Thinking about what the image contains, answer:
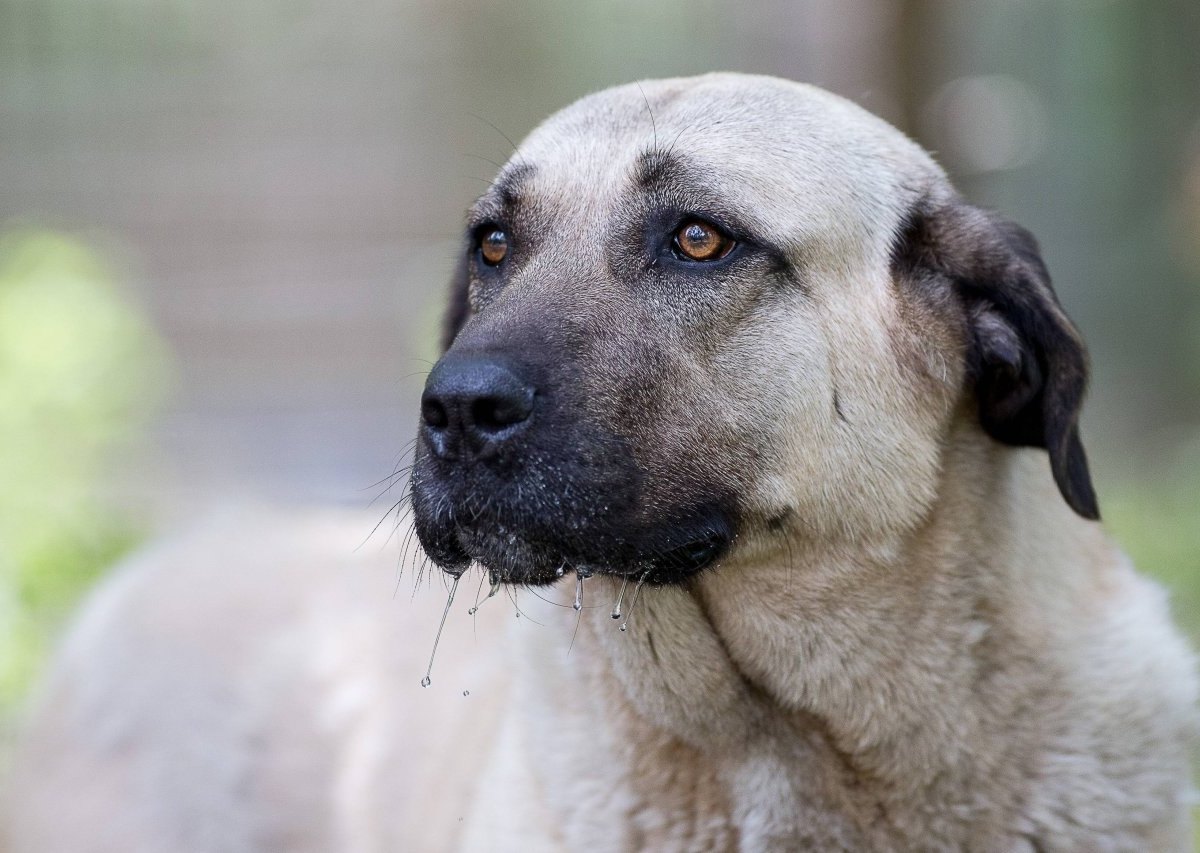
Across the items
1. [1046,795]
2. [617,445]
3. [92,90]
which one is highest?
[617,445]

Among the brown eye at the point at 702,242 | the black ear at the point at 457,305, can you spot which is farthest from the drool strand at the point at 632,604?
the black ear at the point at 457,305

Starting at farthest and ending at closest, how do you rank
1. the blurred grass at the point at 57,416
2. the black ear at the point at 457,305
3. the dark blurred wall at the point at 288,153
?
the dark blurred wall at the point at 288,153 → the blurred grass at the point at 57,416 → the black ear at the point at 457,305

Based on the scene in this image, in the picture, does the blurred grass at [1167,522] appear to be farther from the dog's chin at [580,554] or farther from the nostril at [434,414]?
the nostril at [434,414]

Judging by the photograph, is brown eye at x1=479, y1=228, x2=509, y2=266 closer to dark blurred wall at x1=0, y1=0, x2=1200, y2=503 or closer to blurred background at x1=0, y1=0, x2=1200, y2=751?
blurred background at x1=0, y1=0, x2=1200, y2=751

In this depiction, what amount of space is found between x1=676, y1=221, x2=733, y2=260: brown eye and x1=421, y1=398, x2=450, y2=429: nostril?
66 centimetres

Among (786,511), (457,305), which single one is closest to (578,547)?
(786,511)

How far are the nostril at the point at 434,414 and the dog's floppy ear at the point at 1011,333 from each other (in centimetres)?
111

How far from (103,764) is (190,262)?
7993 mm

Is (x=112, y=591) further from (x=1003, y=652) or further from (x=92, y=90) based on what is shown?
(x=92, y=90)

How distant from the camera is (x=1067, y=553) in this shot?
2990mm

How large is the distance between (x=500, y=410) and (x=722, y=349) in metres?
0.55

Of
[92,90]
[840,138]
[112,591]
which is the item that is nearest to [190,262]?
[92,90]

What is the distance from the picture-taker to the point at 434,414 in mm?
2500

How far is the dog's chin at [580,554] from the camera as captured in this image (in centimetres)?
255
